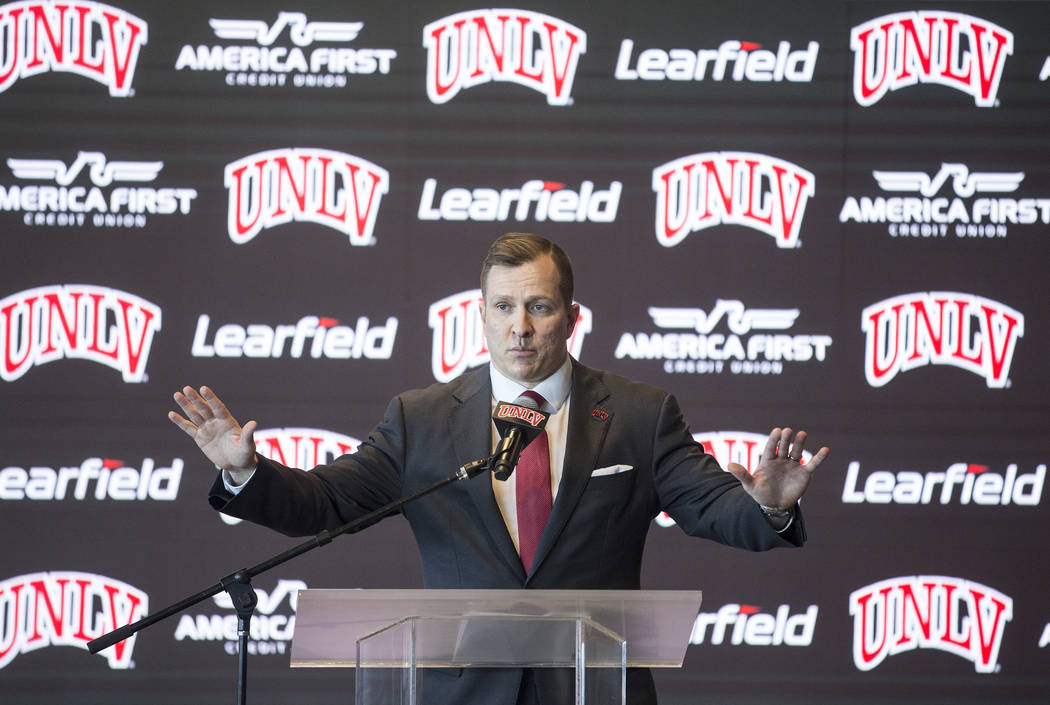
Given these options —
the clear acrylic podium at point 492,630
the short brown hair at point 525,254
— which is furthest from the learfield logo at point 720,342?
the clear acrylic podium at point 492,630

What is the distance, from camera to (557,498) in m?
2.40

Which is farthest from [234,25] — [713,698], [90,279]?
[713,698]

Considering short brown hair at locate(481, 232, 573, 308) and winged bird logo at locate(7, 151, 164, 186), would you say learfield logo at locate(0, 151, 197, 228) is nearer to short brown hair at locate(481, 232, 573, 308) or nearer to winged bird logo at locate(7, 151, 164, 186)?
winged bird logo at locate(7, 151, 164, 186)

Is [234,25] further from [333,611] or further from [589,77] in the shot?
[333,611]

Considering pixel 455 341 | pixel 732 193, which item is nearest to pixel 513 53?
pixel 732 193

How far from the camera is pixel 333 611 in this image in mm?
1831

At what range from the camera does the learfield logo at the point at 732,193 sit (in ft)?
14.6

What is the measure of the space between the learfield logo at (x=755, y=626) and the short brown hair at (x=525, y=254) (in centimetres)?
225

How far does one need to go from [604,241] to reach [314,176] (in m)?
1.14

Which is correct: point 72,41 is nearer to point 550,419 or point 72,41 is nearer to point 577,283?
point 577,283

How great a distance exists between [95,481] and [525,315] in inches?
99.3

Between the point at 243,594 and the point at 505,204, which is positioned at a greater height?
the point at 505,204

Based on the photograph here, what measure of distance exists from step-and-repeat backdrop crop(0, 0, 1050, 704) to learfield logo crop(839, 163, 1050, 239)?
0.04ft

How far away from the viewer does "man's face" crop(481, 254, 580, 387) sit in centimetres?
248
